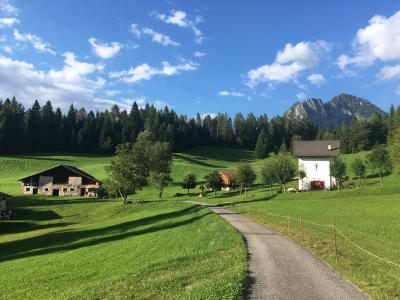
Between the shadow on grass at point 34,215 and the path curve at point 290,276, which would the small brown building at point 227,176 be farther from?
the path curve at point 290,276

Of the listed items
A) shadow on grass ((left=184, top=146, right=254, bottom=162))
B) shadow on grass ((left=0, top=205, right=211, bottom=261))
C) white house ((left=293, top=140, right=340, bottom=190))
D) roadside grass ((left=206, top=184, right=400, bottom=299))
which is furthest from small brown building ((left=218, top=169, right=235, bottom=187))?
shadow on grass ((left=184, top=146, right=254, bottom=162))

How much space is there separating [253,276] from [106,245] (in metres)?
17.3

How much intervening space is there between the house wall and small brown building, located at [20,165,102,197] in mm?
48220

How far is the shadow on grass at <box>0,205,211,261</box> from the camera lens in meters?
31.7

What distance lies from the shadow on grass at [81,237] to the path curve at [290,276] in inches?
607

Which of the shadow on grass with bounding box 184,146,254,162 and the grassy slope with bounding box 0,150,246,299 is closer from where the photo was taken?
the grassy slope with bounding box 0,150,246,299

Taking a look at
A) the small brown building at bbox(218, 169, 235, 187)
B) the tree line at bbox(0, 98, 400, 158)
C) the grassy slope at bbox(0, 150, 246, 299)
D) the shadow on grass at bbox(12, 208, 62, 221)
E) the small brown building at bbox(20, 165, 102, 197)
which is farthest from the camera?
the tree line at bbox(0, 98, 400, 158)

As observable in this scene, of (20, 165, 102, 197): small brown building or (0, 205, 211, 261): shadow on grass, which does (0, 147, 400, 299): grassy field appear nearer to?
(0, 205, 211, 261): shadow on grass

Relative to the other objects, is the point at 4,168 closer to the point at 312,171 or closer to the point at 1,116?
the point at 1,116

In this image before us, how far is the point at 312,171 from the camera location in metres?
92.4

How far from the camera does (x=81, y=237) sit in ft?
120

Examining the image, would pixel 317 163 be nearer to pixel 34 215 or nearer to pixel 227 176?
pixel 227 176

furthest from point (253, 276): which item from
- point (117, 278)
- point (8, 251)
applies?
point (8, 251)

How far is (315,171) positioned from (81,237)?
66.9 metres
